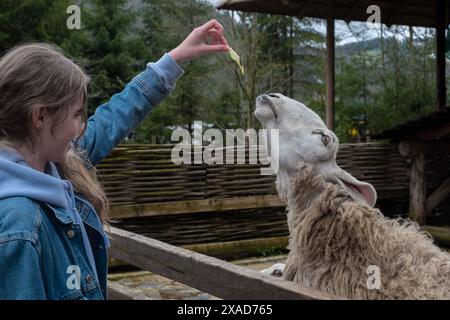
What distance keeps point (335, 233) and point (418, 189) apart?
5.73 m

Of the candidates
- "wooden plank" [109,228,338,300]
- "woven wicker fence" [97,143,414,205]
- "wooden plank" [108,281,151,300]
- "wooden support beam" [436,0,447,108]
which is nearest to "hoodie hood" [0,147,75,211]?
"wooden plank" [109,228,338,300]

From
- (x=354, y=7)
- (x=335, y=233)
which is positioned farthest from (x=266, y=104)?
(x=354, y=7)

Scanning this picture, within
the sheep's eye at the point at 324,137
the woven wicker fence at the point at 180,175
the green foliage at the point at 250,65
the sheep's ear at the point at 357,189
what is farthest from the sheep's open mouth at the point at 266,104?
the green foliage at the point at 250,65

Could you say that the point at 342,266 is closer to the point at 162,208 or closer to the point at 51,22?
the point at 162,208

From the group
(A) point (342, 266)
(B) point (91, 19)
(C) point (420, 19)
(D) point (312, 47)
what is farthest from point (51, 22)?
(A) point (342, 266)

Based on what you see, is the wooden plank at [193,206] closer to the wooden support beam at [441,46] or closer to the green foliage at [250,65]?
the wooden support beam at [441,46]

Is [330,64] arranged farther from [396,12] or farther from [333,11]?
[396,12]

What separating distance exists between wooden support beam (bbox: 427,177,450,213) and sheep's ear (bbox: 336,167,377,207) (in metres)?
5.62

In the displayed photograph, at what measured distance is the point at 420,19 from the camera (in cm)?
1003

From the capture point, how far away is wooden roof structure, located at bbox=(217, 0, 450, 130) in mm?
8180

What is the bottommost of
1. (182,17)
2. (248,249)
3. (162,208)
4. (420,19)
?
(248,249)

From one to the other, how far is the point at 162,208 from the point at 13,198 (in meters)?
5.53

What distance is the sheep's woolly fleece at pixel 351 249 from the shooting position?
2184 mm

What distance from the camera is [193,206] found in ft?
22.8
